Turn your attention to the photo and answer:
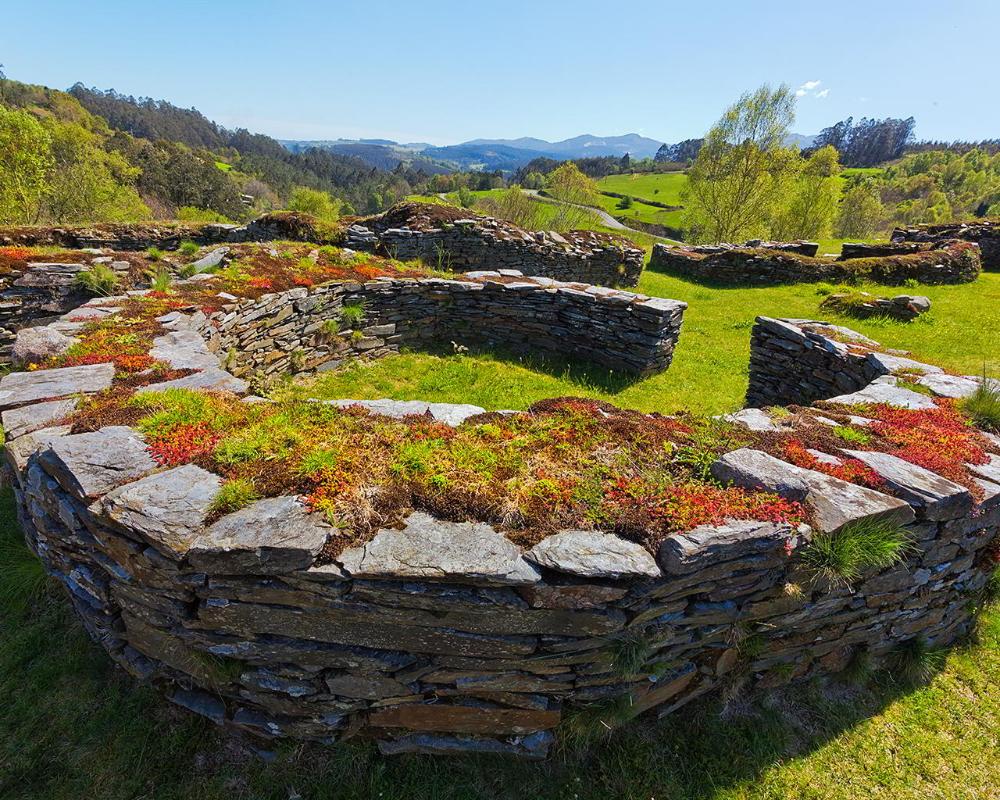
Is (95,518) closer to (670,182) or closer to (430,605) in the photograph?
(430,605)

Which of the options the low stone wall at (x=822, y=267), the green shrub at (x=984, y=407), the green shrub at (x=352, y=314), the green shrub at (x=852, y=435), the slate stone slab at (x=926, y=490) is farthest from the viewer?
the low stone wall at (x=822, y=267)

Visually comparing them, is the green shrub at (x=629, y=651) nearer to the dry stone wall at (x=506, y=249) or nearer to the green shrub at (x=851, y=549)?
the green shrub at (x=851, y=549)

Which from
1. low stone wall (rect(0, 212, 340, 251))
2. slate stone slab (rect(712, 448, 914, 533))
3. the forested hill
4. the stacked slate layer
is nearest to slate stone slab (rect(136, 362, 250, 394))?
the stacked slate layer

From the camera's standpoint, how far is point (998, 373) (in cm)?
939

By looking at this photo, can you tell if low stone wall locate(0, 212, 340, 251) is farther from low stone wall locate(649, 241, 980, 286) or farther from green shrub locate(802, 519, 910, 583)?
green shrub locate(802, 519, 910, 583)

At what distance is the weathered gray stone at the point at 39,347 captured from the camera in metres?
5.48

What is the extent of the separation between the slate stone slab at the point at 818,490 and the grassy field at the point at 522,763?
1742 millimetres

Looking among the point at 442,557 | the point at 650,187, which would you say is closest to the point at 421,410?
the point at 442,557

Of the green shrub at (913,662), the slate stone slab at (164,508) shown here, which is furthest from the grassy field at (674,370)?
the slate stone slab at (164,508)

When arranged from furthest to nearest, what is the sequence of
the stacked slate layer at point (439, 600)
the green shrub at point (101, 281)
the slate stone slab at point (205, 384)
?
the green shrub at point (101, 281) → the slate stone slab at point (205, 384) → the stacked slate layer at point (439, 600)

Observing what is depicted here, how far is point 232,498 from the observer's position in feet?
9.84

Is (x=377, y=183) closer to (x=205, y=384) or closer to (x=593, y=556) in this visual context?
(x=205, y=384)

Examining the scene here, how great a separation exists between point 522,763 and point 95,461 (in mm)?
3647

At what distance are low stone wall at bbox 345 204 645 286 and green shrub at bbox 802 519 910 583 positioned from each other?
42.4ft
